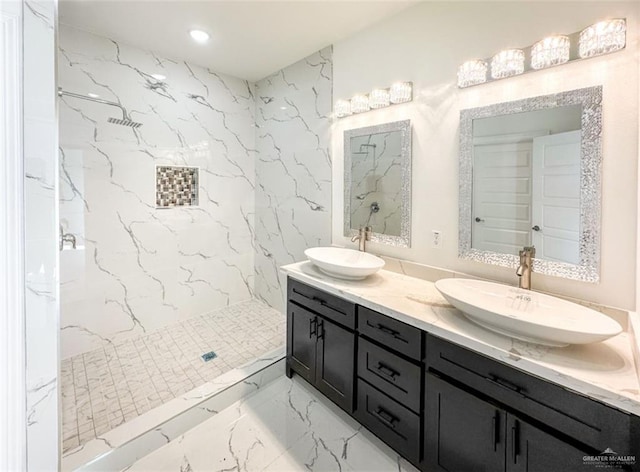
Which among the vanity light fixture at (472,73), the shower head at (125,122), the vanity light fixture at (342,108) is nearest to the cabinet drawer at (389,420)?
the vanity light fixture at (472,73)

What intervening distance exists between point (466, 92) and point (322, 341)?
1.71 metres

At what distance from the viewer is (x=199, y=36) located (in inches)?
92.1

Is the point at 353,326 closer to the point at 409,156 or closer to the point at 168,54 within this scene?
the point at 409,156

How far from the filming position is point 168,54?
264cm

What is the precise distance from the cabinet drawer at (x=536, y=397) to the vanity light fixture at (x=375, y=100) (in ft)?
5.02

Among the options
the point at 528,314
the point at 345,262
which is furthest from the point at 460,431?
the point at 345,262

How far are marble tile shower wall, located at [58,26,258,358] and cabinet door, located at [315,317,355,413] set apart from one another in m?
1.48

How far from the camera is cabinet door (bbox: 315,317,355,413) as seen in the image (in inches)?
67.2

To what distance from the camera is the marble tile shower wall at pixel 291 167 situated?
262cm

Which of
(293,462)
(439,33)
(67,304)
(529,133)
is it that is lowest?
(293,462)

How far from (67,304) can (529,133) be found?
11.0 ft

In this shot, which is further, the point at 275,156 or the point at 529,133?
the point at 275,156

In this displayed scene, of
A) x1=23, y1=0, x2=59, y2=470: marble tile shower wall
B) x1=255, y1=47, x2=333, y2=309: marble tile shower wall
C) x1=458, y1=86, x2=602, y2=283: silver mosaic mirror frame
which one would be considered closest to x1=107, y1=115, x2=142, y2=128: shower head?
→ x1=255, y1=47, x2=333, y2=309: marble tile shower wall

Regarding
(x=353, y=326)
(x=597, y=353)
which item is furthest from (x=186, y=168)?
(x=597, y=353)
